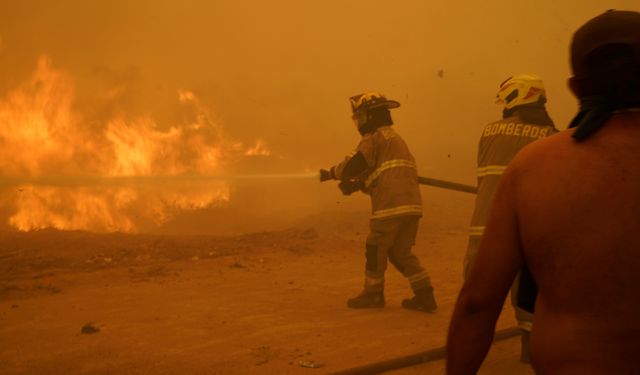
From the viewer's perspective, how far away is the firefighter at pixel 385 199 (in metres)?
6.30

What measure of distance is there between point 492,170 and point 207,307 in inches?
131

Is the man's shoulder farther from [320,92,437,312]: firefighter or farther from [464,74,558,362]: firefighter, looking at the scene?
[320,92,437,312]: firefighter

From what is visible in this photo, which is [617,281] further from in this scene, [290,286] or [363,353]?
[290,286]

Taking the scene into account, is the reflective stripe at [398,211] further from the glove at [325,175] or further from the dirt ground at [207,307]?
the dirt ground at [207,307]

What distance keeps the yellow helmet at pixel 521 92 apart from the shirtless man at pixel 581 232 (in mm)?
2976

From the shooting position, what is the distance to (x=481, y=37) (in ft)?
135

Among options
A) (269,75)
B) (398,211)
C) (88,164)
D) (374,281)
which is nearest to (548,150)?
(398,211)

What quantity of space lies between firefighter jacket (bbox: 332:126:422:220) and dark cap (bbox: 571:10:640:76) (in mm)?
4601

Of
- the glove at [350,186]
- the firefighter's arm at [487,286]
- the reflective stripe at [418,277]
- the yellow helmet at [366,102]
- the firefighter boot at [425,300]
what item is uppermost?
the yellow helmet at [366,102]

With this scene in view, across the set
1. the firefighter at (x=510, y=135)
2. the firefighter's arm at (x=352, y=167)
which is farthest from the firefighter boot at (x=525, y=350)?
the firefighter's arm at (x=352, y=167)

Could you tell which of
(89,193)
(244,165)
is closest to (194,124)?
(244,165)

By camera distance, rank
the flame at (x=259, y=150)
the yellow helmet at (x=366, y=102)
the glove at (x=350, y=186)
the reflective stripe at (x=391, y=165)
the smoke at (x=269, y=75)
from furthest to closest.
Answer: the flame at (x=259, y=150)
the smoke at (x=269, y=75)
the glove at (x=350, y=186)
the yellow helmet at (x=366, y=102)
the reflective stripe at (x=391, y=165)

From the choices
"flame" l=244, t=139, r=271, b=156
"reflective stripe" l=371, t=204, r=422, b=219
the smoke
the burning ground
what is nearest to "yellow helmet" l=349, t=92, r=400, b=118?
"reflective stripe" l=371, t=204, r=422, b=219

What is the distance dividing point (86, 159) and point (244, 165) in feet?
19.1
